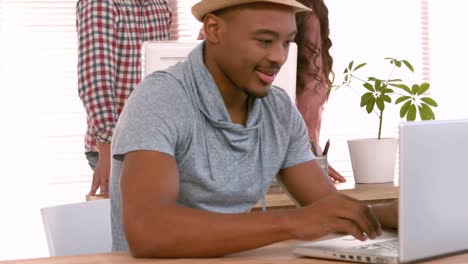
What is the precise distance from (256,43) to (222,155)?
27 cm

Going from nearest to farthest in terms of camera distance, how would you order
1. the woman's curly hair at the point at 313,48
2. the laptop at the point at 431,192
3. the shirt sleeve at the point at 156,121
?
the laptop at the point at 431,192 → the shirt sleeve at the point at 156,121 → the woman's curly hair at the point at 313,48

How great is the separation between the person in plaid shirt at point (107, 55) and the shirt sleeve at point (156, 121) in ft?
3.80

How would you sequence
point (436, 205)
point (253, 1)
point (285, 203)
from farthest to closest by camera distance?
point (285, 203)
point (253, 1)
point (436, 205)

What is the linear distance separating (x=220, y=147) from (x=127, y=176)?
0.96ft

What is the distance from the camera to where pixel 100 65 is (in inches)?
126

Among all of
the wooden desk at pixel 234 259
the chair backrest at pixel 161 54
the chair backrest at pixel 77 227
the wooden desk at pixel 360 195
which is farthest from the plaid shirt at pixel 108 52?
the wooden desk at pixel 234 259

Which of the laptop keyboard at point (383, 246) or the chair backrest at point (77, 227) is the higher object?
the laptop keyboard at point (383, 246)

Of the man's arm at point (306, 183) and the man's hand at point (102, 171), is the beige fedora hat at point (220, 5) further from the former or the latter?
the man's hand at point (102, 171)

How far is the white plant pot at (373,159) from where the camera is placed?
3100 mm

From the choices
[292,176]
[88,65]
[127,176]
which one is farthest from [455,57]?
[127,176]

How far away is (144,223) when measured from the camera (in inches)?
69.3

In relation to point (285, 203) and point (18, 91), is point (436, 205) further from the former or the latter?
point (18, 91)

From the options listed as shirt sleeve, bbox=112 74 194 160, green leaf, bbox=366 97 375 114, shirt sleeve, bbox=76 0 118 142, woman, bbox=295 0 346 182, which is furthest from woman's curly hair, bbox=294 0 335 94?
shirt sleeve, bbox=112 74 194 160

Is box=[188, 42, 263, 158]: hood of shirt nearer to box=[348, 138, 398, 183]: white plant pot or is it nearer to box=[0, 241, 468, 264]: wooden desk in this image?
box=[0, 241, 468, 264]: wooden desk
